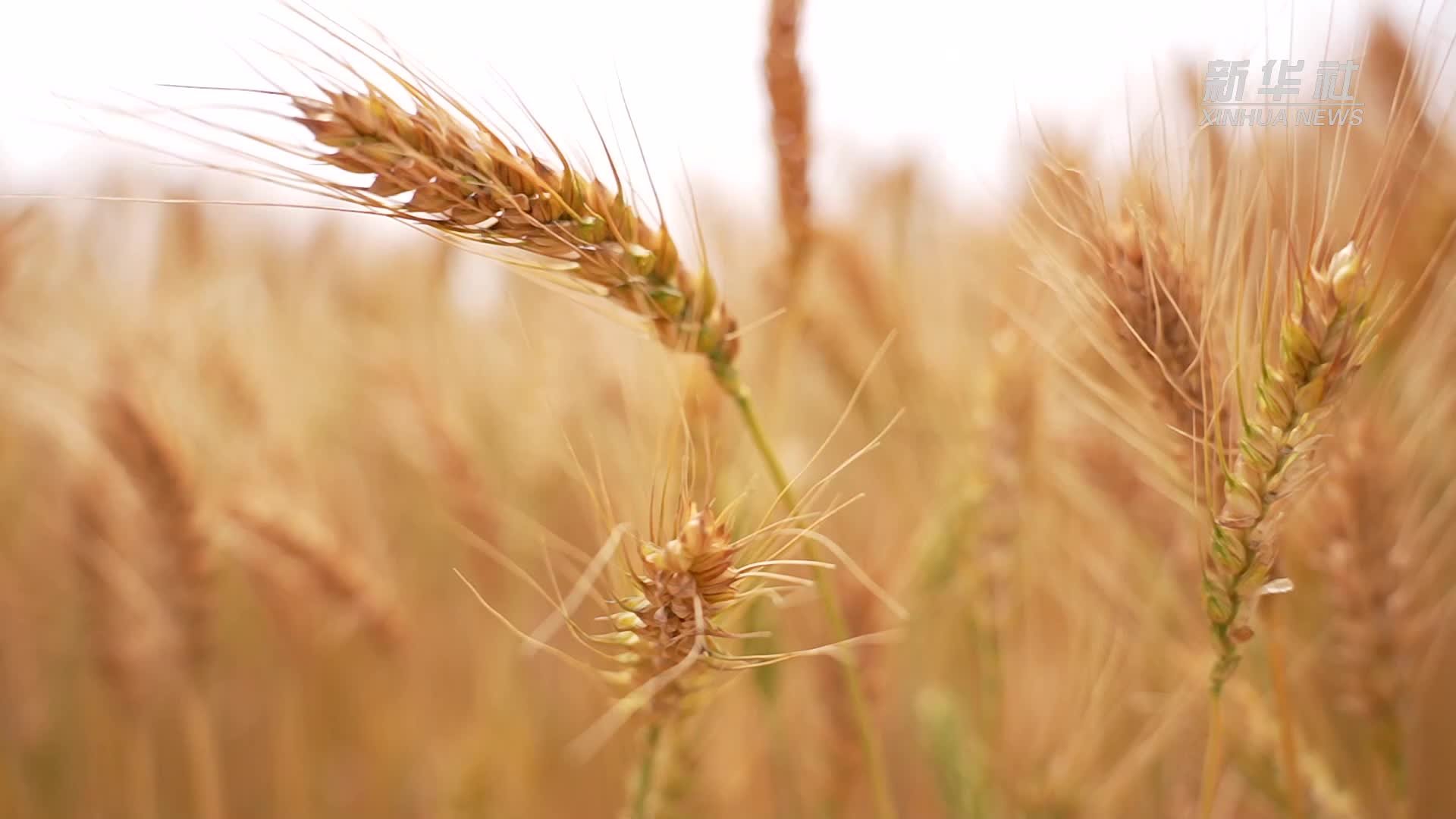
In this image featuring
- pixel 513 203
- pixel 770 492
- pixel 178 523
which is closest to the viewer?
pixel 513 203

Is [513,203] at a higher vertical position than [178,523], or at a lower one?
higher

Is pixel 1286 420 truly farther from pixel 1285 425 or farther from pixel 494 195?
pixel 494 195

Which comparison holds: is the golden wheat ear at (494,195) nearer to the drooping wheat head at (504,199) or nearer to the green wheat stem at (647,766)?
the drooping wheat head at (504,199)

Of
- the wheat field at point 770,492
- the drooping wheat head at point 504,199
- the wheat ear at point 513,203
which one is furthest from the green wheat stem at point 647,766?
the drooping wheat head at point 504,199

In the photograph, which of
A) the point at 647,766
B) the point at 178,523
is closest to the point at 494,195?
the point at 647,766

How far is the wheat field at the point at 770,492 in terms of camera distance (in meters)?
0.49

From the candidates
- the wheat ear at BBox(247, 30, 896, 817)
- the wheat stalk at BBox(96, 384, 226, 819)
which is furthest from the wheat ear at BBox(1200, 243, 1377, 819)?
the wheat stalk at BBox(96, 384, 226, 819)

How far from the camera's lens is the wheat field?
1.59ft

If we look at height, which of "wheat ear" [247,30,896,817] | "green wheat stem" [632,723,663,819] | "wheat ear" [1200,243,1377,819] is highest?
"wheat ear" [247,30,896,817]

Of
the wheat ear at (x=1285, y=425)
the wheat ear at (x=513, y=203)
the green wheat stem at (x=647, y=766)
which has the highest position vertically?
the wheat ear at (x=513, y=203)

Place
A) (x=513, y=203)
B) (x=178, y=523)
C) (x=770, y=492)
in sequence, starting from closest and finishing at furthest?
(x=513, y=203), (x=178, y=523), (x=770, y=492)

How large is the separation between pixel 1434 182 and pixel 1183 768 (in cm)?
66

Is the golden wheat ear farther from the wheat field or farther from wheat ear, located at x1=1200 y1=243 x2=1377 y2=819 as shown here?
wheat ear, located at x1=1200 y1=243 x2=1377 y2=819

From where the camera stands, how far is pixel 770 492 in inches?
39.7
